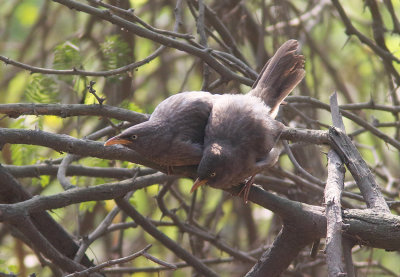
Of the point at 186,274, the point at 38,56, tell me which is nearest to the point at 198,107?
the point at 38,56

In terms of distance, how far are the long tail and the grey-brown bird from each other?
0.38 meters

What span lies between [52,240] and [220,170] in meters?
1.41

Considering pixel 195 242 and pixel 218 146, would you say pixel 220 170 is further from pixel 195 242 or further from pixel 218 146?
pixel 195 242

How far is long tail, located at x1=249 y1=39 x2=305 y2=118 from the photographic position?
360 centimetres

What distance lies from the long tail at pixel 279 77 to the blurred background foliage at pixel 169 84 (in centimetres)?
47

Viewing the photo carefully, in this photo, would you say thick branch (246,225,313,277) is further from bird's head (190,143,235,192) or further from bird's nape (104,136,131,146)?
bird's nape (104,136,131,146)

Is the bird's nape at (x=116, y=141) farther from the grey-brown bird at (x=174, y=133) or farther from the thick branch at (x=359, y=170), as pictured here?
the thick branch at (x=359, y=170)

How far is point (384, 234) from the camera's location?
8.94 feet

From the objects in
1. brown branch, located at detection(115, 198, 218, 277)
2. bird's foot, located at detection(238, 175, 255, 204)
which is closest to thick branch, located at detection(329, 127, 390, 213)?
bird's foot, located at detection(238, 175, 255, 204)

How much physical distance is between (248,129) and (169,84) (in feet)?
→ 10.8

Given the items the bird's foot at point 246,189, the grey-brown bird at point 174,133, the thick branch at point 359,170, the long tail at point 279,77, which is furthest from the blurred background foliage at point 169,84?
the bird's foot at point 246,189

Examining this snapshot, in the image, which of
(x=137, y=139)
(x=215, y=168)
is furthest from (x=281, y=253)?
(x=137, y=139)

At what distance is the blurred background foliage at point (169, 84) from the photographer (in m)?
4.19

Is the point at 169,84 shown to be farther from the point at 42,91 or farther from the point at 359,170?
the point at 359,170
